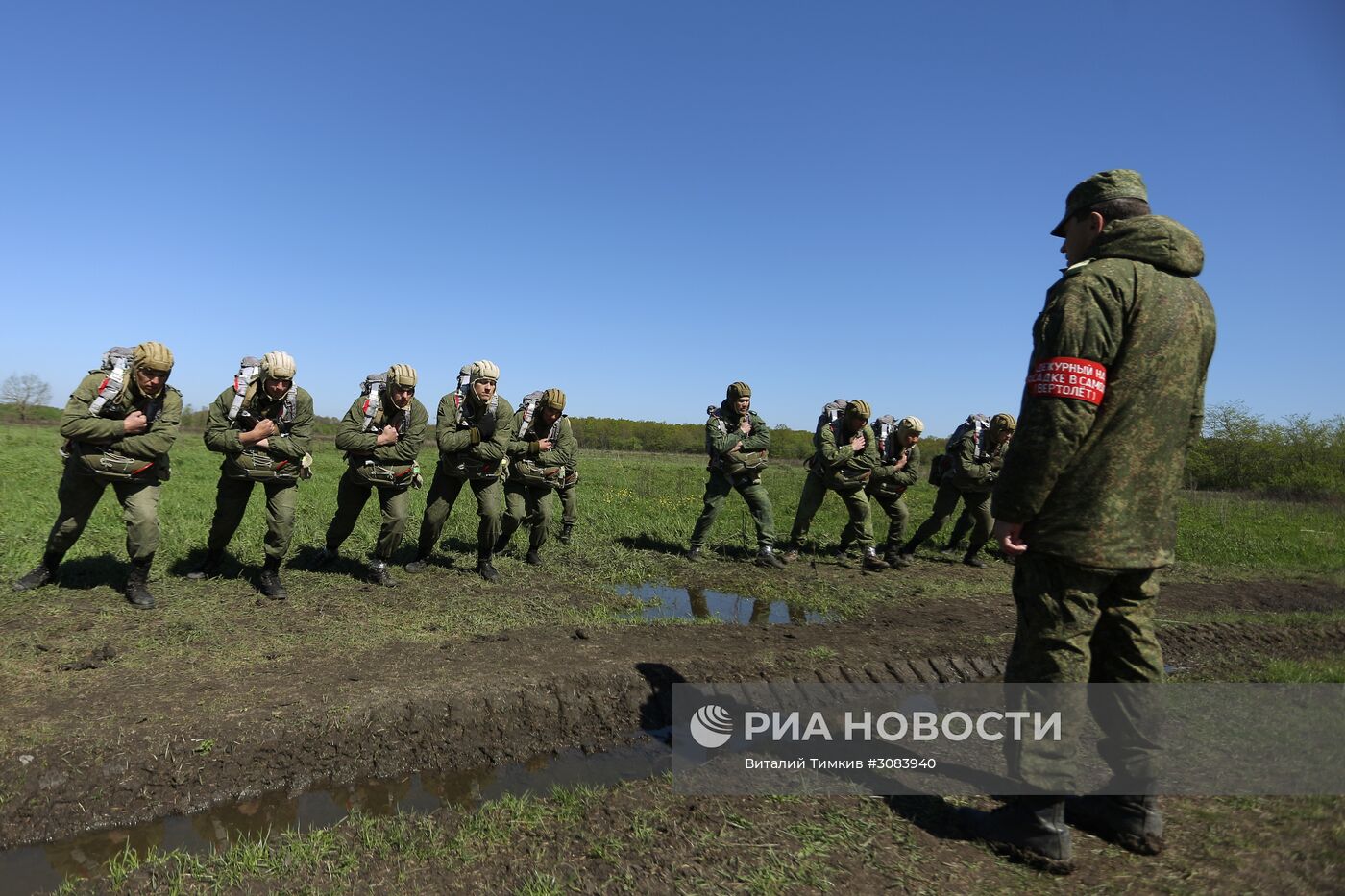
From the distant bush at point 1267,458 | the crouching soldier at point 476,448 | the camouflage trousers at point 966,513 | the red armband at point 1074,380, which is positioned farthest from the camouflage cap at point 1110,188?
the distant bush at point 1267,458

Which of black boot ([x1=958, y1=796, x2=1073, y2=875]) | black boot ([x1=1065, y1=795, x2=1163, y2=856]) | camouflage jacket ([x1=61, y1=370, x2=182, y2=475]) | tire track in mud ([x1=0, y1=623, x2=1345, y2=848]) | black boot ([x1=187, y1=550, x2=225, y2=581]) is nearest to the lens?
black boot ([x1=958, y1=796, x2=1073, y2=875])

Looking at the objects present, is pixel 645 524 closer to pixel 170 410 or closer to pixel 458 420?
pixel 458 420

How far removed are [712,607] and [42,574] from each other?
613 cm

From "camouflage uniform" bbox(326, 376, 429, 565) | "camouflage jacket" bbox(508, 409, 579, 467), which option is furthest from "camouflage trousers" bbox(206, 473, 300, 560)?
"camouflage jacket" bbox(508, 409, 579, 467)

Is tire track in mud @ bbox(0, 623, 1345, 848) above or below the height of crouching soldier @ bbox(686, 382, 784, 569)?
below

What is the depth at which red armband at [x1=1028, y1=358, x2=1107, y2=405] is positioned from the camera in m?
2.73

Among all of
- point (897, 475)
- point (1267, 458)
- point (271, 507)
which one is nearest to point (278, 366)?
point (271, 507)

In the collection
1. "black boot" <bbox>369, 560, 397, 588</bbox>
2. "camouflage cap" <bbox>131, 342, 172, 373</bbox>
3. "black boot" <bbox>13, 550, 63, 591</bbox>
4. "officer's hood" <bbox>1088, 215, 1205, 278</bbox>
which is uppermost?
"officer's hood" <bbox>1088, 215, 1205, 278</bbox>

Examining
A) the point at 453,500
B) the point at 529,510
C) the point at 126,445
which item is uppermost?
the point at 126,445

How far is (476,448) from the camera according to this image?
24.7 ft

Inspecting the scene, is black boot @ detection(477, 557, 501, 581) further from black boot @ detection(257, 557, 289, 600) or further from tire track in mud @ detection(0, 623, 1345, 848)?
tire track in mud @ detection(0, 623, 1345, 848)

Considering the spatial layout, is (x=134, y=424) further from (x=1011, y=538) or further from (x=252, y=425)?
(x=1011, y=538)

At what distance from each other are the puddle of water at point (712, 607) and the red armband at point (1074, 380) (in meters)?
4.75

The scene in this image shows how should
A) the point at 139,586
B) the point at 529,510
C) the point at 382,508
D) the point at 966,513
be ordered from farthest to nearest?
the point at 966,513 → the point at 529,510 → the point at 382,508 → the point at 139,586
